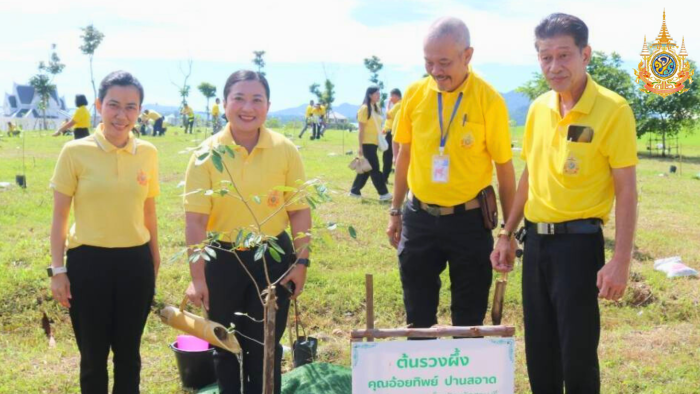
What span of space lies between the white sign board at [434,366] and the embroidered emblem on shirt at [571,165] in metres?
0.71

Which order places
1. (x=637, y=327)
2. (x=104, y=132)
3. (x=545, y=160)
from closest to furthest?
(x=545, y=160) → (x=104, y=132) → (x=637, y=327)

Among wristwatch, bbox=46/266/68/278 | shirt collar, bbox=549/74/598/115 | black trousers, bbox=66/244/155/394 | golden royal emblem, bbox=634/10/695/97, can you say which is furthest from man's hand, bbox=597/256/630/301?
golden royal emblem, bbox=634/10/695/97

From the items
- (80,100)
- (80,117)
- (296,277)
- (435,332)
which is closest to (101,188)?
(296,277)

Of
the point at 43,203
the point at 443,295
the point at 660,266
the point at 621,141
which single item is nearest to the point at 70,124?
the point at 43,203

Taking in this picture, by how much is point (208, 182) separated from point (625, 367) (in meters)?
2.91

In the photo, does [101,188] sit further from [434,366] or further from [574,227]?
[574,227]

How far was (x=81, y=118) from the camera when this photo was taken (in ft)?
41.1

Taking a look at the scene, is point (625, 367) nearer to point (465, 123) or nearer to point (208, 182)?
point (465, 123)

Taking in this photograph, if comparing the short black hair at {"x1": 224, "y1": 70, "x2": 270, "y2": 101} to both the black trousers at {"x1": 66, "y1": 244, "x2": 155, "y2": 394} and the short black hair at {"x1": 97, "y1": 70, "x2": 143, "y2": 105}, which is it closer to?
the short black hair at {"x1": 97, "y1": 70, "x2": 143, "y2": 105}

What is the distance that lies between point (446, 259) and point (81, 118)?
10.7m

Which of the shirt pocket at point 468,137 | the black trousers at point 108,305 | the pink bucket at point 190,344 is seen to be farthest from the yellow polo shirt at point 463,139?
the pink bucket at point 190,344

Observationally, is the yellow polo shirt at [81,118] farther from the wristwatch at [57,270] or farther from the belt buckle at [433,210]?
the belt buckle at [433,210]

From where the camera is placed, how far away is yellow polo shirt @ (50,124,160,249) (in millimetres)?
2980

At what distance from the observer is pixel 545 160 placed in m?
2.85
